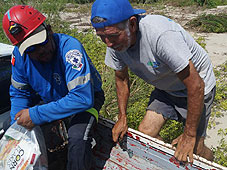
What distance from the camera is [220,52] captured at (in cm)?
640

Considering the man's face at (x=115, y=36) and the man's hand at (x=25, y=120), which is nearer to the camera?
the man's face at (x=115, y=36)

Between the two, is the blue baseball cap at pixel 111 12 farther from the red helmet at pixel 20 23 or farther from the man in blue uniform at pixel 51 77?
the red helmet at pixel 20 23

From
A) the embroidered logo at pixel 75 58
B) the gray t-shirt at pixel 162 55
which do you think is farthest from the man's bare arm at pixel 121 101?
the embroidered logo at pixel 75 58

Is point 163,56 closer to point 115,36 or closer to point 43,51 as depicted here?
point 115,36

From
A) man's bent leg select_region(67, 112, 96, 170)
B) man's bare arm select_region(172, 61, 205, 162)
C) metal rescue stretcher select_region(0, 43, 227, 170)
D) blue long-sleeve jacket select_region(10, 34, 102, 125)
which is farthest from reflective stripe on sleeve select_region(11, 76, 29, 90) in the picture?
man's bare arm select_region(172, 61, 205, 162)

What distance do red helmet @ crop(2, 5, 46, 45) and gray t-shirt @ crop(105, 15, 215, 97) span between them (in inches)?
29.8

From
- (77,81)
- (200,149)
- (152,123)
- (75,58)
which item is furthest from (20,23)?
(200,149)

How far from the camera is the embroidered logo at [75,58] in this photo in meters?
2.03

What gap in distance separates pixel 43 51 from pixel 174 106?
1435mm

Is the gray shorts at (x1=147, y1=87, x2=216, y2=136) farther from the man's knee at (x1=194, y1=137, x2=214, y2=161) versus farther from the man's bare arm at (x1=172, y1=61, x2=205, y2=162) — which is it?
the man's bare arm at (x1=172, y1=61, x2=205, y2=162)

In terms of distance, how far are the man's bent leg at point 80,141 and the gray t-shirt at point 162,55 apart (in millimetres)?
623

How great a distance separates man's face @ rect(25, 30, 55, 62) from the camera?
2.00 metres

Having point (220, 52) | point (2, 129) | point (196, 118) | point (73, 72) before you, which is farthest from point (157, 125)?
point (220, 52)

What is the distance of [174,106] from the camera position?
2547 millimetres
